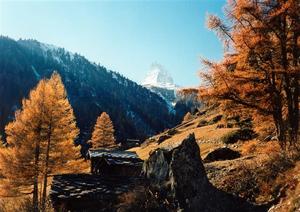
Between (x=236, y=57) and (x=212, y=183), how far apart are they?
7.00 meters

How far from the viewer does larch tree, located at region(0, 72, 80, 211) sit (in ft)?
129

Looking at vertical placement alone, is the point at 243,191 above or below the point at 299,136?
below

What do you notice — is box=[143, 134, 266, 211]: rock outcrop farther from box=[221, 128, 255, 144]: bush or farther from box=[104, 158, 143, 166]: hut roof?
box=[221, 128, 255, 144]: bush

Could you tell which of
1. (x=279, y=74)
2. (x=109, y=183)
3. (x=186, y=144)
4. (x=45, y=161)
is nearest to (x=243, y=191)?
(x=186, y=144)

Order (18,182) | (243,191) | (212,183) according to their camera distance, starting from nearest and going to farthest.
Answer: (243,191)
(212,183)
(18,182)

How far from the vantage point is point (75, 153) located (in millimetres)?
41969

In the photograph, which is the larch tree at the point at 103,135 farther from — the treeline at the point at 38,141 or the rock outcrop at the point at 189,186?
the rock outcrop at the point at 189,186

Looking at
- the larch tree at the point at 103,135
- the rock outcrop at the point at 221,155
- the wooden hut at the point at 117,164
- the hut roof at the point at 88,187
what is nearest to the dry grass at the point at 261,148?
the hut roof at the point at 88,187

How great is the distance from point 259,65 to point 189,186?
27.2ft

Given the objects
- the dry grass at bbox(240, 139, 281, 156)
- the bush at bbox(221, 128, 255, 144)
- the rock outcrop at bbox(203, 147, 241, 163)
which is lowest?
the rock outcrop at bbox(203, 147, 241, 163)

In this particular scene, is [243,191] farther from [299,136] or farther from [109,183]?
[109,183]

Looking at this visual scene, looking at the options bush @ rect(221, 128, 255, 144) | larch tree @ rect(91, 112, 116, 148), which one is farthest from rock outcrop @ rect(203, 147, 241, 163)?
larch tree @ rect(91, 112, 116, 148)

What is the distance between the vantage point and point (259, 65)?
74.3 feet

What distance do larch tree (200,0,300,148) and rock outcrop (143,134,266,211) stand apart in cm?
455
